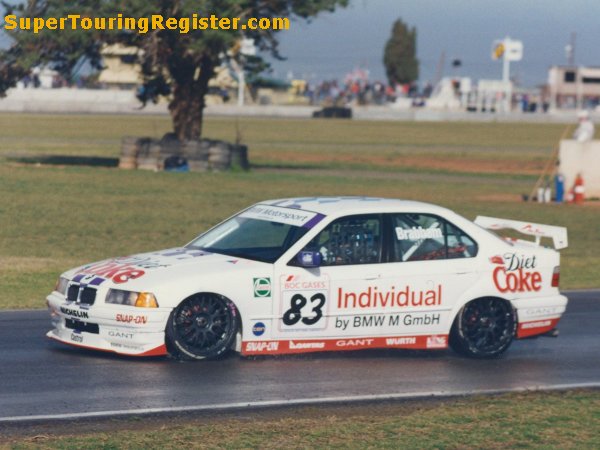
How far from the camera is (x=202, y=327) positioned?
10234mm

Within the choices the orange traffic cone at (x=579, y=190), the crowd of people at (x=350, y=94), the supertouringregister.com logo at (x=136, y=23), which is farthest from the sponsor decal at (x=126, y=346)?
the crowd of people at (x=350, y=94)

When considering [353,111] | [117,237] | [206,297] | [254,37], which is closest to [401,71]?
[353,111]

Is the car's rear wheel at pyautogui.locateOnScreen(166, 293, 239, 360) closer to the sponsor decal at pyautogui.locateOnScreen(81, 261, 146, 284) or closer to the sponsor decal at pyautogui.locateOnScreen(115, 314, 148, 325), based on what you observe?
the sponsor decal at pyautogui.locateOnScreen(115, 314, 148, 325)

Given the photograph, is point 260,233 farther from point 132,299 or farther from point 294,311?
point 132,299

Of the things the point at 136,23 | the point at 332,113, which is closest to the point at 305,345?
the point at 136,23

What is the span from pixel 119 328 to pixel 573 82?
170m

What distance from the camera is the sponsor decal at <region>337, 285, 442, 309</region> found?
1066cm

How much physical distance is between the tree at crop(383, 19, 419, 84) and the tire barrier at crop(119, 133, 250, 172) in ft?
465

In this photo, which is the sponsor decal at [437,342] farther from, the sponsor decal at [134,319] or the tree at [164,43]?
the tree at [164,43]

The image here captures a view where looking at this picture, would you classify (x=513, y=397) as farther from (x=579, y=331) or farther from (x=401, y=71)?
(x=401, y=71)

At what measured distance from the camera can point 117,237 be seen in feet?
69.5

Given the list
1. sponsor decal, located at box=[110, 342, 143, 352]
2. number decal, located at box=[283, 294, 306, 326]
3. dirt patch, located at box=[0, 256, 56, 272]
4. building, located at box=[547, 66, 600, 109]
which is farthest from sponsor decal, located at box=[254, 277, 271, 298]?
building, located at box=[547, 66, 600, 109]

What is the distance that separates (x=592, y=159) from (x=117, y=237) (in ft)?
51.2

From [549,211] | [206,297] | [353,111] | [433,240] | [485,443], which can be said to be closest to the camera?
[485,443]
